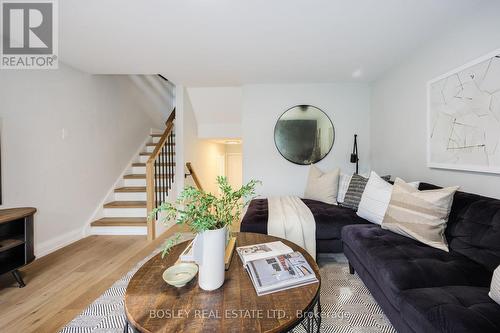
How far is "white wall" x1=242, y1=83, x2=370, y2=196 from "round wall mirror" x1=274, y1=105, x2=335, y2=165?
94 mm

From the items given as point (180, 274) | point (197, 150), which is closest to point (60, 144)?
point (197, 150)

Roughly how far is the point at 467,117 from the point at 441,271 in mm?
1313

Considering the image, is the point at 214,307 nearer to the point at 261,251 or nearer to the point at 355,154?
the point at 261,251

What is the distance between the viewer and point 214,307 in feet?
3.00

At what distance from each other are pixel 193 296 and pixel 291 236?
1317mm

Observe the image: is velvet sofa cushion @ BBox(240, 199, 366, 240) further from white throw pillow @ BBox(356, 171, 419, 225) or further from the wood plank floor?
the wood plank floor

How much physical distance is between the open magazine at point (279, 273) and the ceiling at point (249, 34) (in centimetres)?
177

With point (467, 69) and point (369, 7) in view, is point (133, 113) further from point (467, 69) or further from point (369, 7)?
point (467, 69)

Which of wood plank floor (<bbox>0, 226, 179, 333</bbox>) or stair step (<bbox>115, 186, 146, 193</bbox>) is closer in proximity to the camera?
wood plank floor (<bbox>0, 226, 179, 333</bbox>)

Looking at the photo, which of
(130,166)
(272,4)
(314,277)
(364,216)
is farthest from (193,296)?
(130,166)

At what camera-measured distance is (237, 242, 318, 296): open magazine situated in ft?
3.42

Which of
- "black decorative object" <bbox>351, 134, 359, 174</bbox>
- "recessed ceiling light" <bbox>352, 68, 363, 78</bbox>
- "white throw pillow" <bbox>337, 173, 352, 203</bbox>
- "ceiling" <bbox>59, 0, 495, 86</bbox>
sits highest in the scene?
"recessed ceiling light" <bbox>352, 68, 363, 78</bbox>

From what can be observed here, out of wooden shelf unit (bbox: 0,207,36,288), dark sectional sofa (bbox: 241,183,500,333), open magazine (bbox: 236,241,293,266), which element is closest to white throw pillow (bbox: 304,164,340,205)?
dark sectional sofa (bbox: 241,183,500,333)

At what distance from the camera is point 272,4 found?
1690 millimetres
